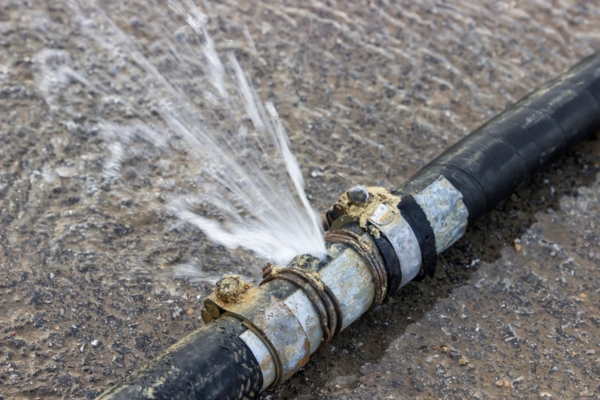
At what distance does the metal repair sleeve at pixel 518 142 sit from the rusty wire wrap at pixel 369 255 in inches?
12.9

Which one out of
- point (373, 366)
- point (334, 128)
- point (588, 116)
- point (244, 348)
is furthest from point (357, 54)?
point (244, 348)

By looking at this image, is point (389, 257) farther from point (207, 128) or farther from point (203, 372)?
point (207, 128)

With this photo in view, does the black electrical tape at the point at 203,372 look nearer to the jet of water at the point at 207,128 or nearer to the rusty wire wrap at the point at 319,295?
the rusty wire wrap at the point at 319,295

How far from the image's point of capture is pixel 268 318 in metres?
2.39

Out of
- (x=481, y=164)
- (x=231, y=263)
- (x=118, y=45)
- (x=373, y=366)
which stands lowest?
(x=373, y=366)

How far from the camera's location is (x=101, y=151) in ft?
11.4

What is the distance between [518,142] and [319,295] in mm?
1327

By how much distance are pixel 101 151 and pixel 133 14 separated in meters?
1.26

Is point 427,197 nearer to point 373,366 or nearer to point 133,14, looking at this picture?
point 373,366

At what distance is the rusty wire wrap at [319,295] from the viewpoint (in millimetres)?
2500

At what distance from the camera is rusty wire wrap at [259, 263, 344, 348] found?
250 cm

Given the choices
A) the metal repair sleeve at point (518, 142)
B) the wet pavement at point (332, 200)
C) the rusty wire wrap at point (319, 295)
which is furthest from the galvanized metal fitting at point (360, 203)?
the wet pavement at point (332, 200)

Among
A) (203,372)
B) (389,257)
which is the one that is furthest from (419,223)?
(203,372)

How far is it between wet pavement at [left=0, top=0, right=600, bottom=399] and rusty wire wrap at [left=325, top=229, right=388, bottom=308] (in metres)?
0.28
